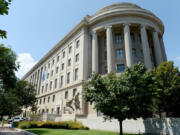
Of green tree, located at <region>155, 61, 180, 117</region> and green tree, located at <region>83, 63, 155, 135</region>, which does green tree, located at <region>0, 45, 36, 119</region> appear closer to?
green tree, located at <region>83, 63, 155, 135</region>

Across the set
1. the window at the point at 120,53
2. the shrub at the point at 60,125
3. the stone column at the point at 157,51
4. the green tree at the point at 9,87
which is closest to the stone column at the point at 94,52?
the window at the point at 120,53

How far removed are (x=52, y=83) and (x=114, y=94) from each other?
36542mm

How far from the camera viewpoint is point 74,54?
124 feet

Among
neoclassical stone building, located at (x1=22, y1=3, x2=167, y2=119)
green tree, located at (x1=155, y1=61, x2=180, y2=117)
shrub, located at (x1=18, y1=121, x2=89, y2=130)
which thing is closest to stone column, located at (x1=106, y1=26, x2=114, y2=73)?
neoclassical stone building, located at (x1=22, y1=3, x2=167, y2=119)

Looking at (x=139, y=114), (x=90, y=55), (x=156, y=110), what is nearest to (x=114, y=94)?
(x=139, y=114)

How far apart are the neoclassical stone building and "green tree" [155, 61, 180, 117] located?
39.5 feet

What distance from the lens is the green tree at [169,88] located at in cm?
1496

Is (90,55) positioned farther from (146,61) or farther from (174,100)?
(174,100)

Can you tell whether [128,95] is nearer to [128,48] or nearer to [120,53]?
[128,48]

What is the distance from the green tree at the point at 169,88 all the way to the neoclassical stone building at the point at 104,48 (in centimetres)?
1204

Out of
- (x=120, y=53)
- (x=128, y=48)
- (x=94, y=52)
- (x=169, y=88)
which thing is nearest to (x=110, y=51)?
(x=120, y=53)

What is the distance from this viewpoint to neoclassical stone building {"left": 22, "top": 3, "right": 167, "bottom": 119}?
29797 mm

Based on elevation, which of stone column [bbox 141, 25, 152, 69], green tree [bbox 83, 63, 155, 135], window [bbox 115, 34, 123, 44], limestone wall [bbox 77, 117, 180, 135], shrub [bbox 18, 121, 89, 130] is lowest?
shrub [bbox 18, 121, 89, 130]

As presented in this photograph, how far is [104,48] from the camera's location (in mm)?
35094
